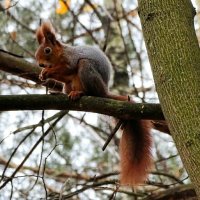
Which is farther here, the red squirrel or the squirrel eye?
the squirrel eye

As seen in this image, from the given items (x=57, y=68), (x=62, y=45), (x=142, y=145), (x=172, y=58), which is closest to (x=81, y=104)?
(x=172, y=58)

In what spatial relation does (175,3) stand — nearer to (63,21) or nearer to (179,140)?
(179,140)

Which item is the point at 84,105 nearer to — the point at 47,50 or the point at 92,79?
the point at 92,79

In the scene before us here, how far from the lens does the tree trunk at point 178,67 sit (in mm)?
1507

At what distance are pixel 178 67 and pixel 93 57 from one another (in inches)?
48.7

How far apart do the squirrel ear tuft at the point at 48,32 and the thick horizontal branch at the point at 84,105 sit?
1.16 meters

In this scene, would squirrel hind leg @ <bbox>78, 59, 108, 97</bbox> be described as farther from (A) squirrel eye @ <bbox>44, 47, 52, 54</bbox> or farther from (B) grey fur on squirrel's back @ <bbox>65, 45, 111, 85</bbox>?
(A) squirrel eye @ <bbox>44, 47, 52, 54</bbox>

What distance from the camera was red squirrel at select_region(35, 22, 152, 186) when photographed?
2.45 meters

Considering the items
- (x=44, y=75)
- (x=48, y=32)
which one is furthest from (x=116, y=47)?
(x=44, y=75)

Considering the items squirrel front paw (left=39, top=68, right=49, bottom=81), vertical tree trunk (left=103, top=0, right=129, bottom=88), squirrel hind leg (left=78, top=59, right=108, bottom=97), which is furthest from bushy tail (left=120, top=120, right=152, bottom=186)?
vertical tree trunk (left=103, top=0, right=129, bottom=88)

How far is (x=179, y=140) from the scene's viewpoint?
1.53 meters

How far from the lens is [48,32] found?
9.77 feet

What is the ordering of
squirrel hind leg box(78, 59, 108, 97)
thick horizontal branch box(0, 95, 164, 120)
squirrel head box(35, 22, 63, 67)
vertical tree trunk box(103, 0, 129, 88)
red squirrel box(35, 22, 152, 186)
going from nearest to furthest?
1. thick horizontal branch box(0, 95, 164, 120)
2. red squirrel box(35, 22, 152, 186)
3. squirrel hind leg box(78, 59, 108, 97)
4. squirrel head box(35, 22, 63, 67)
5. vertical tree trunk box(103, 0, 129, 88)

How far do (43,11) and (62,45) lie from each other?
268cm
